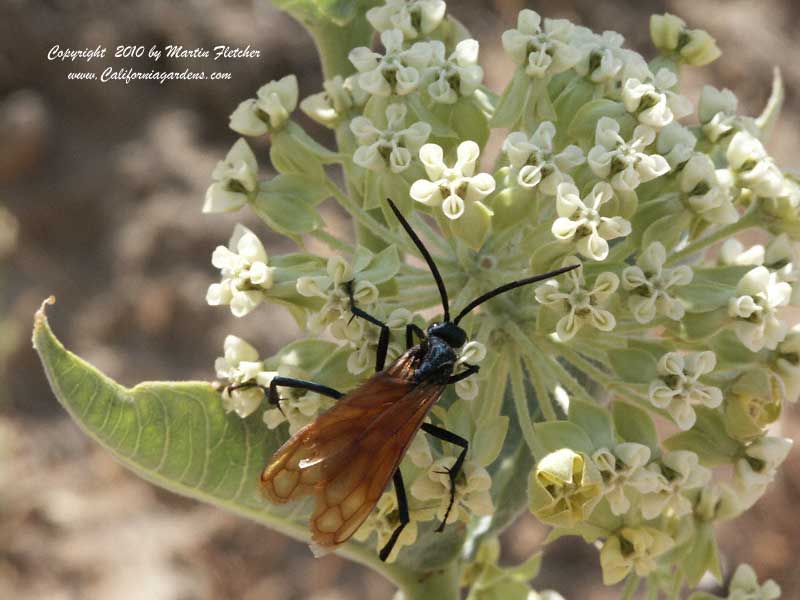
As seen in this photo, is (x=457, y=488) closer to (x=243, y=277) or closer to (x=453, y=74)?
(x=243, y=277)

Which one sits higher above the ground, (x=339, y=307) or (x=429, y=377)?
(x=339, y=307)

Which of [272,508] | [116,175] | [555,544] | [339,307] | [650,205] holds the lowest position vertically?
[555,544]

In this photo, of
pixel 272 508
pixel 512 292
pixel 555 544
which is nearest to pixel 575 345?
pixel 512 292

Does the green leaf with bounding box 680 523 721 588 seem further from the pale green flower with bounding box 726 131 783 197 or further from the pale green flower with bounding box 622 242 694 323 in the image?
the pale green flower with bounding box 726 131 783 197

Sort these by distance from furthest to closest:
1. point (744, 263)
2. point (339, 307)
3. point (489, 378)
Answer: point (744, 263)
point (489, 378)
point (339, 307)

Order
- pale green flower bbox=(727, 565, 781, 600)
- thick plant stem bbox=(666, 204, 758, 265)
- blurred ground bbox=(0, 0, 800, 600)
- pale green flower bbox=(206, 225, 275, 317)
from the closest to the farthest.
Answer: pale green flower bbox=(206, 225, 275, 317) → thick plant stem bbox=(666, 204, 758, 265) → pale green flower bbox=(727, 565, 781, 600) → blurred ground bbox=(0, 0, 800, 600)

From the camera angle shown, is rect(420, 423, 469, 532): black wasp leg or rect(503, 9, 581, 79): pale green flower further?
rect(503, 9, 581, 79): pale green flower

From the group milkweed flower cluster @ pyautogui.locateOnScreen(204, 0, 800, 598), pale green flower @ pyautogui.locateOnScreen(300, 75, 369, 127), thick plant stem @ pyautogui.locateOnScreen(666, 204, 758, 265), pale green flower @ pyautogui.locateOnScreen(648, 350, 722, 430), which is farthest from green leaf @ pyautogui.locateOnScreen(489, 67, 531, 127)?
pale green flower @ pyautogui.locateOnScreen(648, 350, 722, 430)

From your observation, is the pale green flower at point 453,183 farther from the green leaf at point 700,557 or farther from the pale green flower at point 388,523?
the green leaf at point 700,557

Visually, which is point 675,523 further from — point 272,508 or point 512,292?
point 272,508
